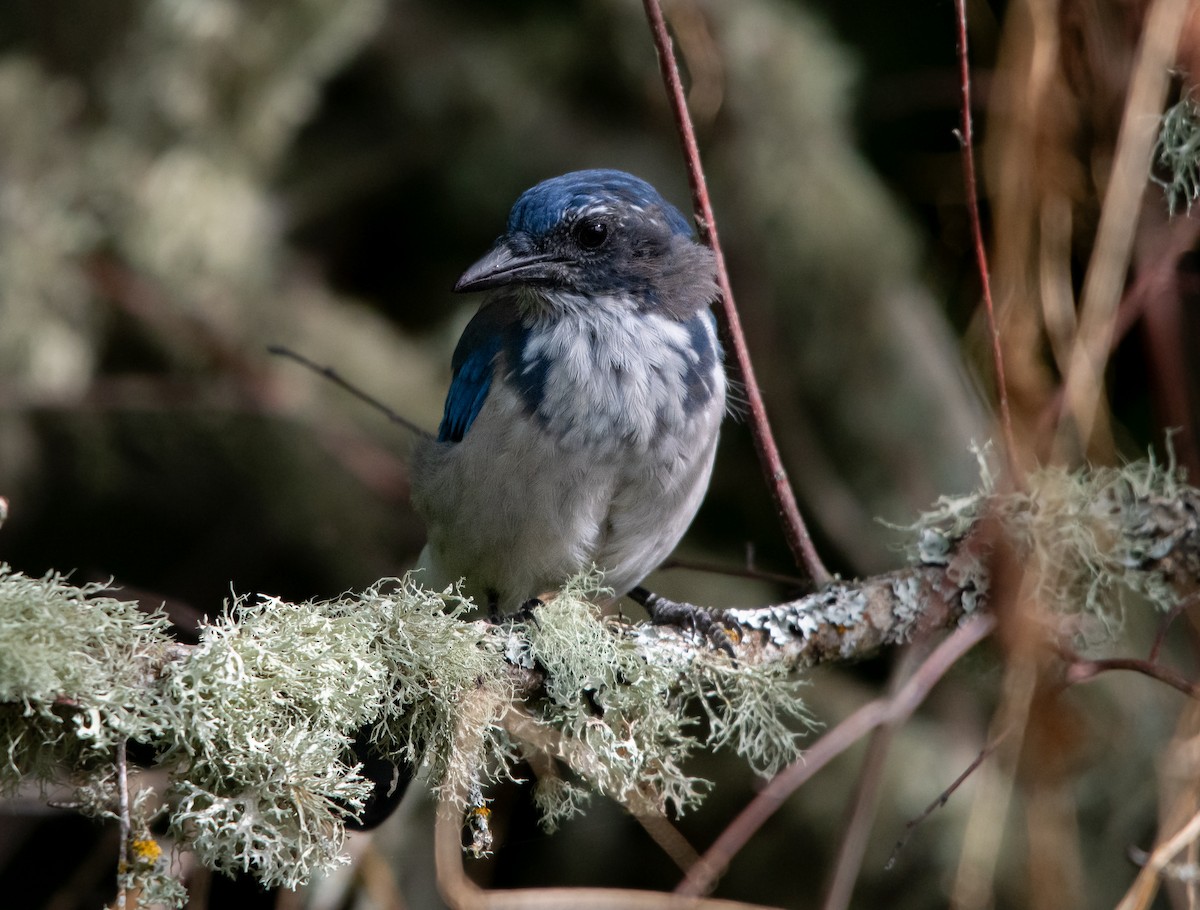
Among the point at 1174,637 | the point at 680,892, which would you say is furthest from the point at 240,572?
the point at 1174,637

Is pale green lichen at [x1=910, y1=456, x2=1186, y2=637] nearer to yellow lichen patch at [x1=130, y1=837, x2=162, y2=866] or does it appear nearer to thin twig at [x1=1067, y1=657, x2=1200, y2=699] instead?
thin twig at [x1=1067, y1=657, x2=1200, y2=699]

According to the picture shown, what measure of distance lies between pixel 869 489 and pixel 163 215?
2642 mm

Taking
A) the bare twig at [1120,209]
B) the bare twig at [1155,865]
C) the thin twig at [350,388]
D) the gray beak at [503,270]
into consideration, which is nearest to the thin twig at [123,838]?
the thin twig at [350,388]

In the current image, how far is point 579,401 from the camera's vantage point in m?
3.03

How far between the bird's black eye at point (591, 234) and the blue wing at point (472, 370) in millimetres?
286

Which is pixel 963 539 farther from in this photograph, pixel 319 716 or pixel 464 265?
pixel 464 265

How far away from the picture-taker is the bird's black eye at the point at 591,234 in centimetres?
322

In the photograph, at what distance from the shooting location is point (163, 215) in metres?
4.25

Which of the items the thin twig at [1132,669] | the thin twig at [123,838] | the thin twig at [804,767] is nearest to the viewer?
the thin twig at [123,838]

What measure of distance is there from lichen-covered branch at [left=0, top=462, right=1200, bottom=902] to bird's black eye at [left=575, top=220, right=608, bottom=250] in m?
0.87

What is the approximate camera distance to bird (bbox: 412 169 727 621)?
304 centimetres

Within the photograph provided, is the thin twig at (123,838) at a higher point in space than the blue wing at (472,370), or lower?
lower

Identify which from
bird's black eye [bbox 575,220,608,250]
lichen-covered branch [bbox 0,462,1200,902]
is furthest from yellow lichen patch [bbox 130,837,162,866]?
bird's black eye [bbox 575,220,608,250]

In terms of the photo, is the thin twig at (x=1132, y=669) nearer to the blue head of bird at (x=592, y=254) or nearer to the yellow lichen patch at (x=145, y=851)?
the blue head of bird at (x=592, y=254)
